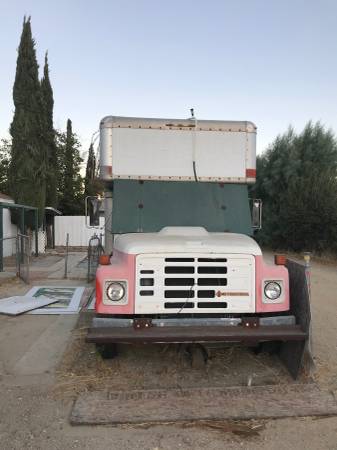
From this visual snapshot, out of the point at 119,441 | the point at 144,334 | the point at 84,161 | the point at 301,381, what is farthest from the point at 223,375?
the point at 84,161

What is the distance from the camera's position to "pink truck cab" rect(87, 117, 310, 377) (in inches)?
183

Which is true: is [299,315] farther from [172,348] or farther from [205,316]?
[172,348]

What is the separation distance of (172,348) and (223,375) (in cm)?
93

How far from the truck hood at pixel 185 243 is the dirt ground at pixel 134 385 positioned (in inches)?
58.1

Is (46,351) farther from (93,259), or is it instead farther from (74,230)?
(74,230)

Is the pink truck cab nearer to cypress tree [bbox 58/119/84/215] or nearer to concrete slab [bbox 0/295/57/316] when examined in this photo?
concrete slab [bbox 0/295/57/316]

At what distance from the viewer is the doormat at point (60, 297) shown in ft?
28.2

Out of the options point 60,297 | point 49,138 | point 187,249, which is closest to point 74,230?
point 49,138

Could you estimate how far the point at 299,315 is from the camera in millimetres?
4941

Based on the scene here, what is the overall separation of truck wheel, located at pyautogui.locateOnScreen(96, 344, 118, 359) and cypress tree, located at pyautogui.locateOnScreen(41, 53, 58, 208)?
63.4ft

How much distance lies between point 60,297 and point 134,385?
5356 millimetres

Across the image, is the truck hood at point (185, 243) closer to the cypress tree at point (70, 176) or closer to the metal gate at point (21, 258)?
the metal gate at point (21, 258)

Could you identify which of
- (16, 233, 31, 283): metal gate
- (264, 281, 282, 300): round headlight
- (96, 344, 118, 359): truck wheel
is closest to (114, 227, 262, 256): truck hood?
(264, 281, 282, 300): round headlight

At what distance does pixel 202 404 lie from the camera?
4.39m
